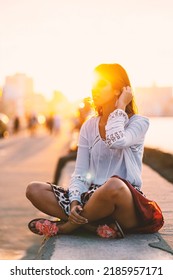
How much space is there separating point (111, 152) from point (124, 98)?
390 millimetres

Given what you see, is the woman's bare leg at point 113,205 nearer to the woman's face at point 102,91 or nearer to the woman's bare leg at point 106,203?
the woman's bare leg at point 106,203

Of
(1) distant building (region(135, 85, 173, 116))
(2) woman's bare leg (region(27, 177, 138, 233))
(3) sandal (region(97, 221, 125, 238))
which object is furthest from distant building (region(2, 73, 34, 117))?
(3) sandal (region(97, 221, 125, 238))

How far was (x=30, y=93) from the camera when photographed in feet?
537

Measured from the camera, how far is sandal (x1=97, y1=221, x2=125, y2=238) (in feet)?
16.4

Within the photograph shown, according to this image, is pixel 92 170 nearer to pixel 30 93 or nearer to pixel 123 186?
pixel 123 186

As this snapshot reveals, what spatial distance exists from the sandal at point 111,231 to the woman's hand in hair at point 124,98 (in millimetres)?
803

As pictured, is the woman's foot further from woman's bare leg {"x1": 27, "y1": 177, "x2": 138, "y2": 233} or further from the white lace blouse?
the white lace blouse

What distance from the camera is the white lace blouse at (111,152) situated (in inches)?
197

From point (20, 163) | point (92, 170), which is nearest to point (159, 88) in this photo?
point (20, 163)

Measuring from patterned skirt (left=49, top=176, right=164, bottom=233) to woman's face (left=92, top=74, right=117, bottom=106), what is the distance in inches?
23.3

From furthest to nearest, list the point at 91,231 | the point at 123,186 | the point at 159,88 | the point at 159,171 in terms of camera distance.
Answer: the point at 159,88
the point at 159,171
the point at 91,231
the point at 123,186

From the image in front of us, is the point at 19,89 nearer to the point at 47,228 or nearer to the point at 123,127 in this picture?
the point at 47,228

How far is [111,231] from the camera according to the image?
16.4ft
